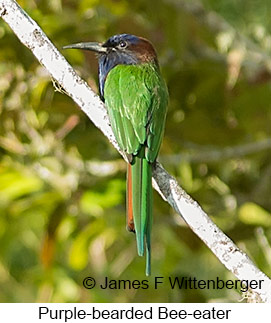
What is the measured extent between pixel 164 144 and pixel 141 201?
1.43 meters

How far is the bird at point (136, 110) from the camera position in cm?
321

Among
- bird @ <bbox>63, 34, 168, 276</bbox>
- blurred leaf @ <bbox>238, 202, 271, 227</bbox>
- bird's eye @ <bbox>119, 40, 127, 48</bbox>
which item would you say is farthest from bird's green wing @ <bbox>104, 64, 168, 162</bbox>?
blurred leaf @ <bbox>238, 202, 271, 227</bbox>

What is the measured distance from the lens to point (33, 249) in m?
5.59

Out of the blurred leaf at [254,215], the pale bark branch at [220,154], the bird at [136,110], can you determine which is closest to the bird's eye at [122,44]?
the bird at [136,110]

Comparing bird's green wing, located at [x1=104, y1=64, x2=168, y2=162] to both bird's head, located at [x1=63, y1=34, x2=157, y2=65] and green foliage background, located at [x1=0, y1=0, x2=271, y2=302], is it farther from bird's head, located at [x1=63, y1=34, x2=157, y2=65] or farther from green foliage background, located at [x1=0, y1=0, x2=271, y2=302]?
green foliage background, located at [x1=0, y1=0, x2=271, y2=302]

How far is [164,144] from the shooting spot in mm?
4621

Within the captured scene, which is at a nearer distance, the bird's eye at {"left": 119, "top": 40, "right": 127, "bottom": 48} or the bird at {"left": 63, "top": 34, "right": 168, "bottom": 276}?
the bird at {"left": 63, "top": 34, "right": 168, "bottom": 276}

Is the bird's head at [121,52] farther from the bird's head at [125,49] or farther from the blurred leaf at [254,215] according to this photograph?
the blurred leaf at [254,215]

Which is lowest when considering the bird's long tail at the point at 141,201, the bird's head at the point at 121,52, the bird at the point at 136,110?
the bird's long tail at the point at 141,201

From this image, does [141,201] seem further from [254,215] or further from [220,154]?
[254,215]

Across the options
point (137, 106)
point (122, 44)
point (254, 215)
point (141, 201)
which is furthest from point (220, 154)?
point (141, 201)

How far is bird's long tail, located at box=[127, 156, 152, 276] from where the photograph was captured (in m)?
3.16

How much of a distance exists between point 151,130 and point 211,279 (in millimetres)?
1391
